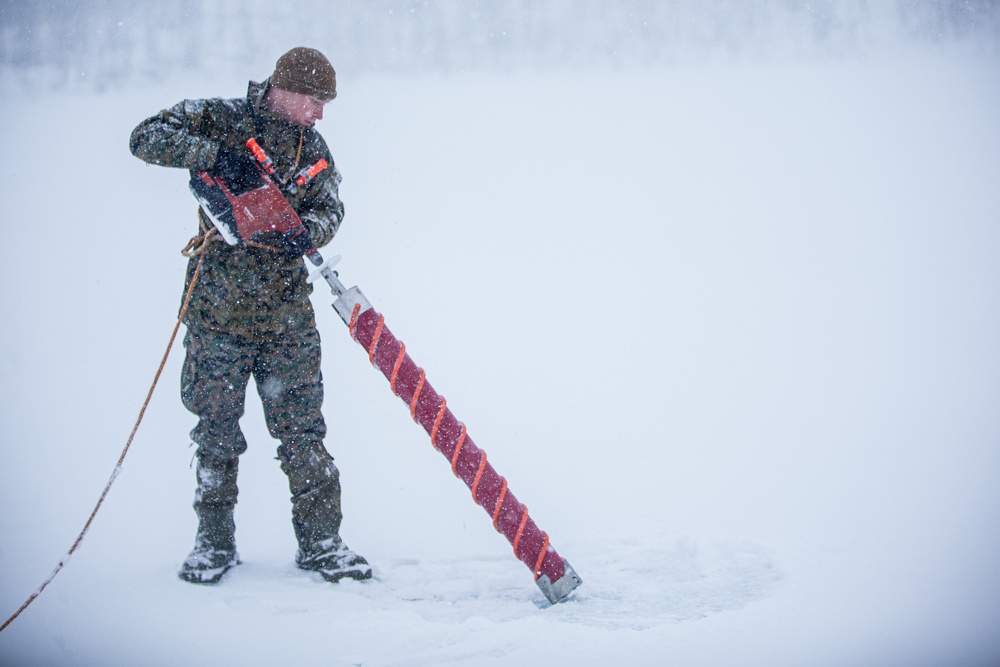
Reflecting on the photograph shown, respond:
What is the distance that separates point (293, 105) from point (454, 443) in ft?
3.67

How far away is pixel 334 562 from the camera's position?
2357 millimetres

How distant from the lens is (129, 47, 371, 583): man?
2188 mm

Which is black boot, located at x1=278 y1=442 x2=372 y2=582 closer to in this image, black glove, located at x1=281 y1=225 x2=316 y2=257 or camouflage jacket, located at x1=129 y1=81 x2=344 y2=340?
camouflage jacket, located at x1=129 y1=81 x2=344 y2=340

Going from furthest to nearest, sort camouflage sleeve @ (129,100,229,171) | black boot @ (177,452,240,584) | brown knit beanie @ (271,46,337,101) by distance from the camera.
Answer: black boot @ (177,452,240,584)
brown knit beanie @ (271,46,337,101)
camouflage sleeve @ (129,100,229,171)

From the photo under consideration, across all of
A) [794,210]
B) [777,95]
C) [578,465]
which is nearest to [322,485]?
[578,465]

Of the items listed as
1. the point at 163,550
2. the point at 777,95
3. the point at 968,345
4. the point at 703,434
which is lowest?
the point at 163,550

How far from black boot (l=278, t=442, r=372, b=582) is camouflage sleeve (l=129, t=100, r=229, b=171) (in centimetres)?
92

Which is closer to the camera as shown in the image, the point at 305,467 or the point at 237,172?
the point at 237,172

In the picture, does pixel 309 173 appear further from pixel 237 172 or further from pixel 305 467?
pixel 305 467

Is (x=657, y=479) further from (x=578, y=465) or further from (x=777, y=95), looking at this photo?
(x=777, y=95)

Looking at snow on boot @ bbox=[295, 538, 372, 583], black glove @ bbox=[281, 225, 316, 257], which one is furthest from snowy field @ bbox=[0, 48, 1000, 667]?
black glove @ bbox=[281, 225, 316, 257]

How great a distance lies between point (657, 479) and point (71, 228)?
3419 millimetres

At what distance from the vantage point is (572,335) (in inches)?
159

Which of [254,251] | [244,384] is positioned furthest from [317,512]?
[254,251]
